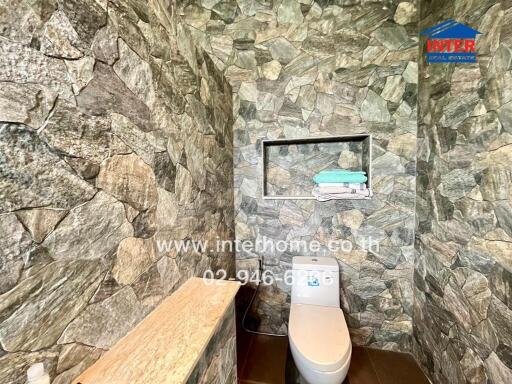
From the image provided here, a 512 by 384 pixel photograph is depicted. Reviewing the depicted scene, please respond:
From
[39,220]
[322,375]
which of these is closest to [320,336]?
[322,375]

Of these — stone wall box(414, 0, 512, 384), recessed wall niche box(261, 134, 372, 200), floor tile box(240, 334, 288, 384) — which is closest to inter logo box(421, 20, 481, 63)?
stone wall box(414, 0, 512, 384)

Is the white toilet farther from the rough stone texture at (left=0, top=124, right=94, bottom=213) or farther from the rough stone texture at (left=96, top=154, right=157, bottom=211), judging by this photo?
the rough stone texture at (left=0, top=124, right=94, bottom=213)

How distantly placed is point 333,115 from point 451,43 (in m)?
0.75

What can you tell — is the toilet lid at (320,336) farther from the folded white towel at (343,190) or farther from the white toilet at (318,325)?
the folded white towel at (343,190)

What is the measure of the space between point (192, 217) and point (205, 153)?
1.41ft

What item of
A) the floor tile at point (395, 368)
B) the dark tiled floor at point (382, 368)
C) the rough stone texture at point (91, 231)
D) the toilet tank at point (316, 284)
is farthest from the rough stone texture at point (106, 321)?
the floor tile at point (395, 368)

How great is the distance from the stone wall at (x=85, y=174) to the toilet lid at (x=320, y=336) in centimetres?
79

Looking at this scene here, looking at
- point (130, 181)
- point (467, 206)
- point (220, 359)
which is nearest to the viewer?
point (130, 181)

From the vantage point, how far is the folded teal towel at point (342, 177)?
5.27ft

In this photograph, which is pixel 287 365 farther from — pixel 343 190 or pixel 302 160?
pixel 302 160

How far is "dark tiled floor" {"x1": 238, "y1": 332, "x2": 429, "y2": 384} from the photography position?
4.75 feet

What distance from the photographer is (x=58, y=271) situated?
57 cm

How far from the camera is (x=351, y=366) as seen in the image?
61.2 inches

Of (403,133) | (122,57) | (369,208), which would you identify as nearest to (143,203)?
(122,57)
